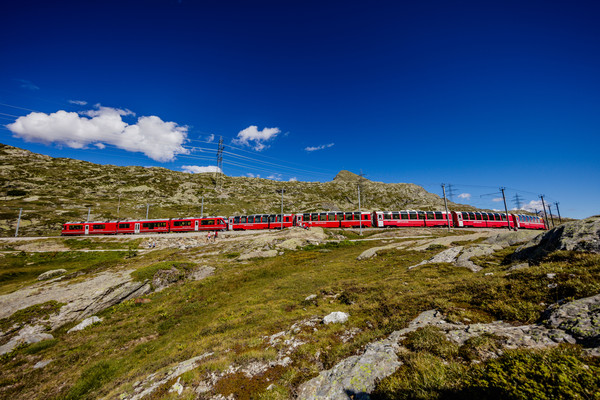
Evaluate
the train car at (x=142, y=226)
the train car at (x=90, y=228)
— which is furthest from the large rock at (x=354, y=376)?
the train car at (x=90, y=228)

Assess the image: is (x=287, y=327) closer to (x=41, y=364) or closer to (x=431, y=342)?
(x=431, y=342)

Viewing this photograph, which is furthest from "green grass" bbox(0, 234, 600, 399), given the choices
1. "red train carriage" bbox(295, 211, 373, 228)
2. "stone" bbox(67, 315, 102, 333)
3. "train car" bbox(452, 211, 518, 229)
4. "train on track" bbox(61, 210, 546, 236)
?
"train car" bbox(452, 211, 518, 229)

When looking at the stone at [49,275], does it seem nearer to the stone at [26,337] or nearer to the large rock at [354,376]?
the stone at [26,337]

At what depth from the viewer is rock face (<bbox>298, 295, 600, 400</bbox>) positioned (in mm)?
5175

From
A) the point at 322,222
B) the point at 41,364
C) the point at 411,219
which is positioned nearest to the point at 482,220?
the point at 411,219

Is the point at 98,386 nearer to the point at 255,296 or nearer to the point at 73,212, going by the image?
the point at 255,296

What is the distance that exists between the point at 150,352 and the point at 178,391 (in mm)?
8759

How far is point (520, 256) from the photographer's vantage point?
15.3 metres

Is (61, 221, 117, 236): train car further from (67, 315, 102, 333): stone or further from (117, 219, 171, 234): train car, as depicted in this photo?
(67, 315, 102, 333): stone

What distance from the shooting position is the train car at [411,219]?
198ft

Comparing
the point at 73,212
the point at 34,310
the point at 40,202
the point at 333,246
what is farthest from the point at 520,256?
the point at 40,202

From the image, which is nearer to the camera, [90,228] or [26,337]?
[26,337]

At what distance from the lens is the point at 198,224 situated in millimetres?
64938

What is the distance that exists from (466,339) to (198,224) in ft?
222
